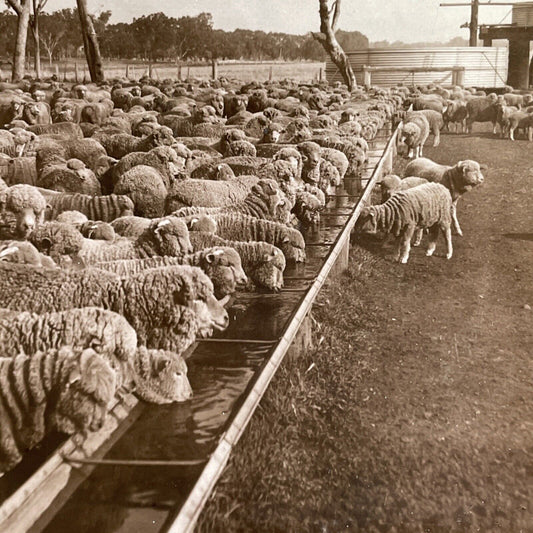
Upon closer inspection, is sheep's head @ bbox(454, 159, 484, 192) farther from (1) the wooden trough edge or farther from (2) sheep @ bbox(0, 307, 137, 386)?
(2) sheep @ bbox(0, 307, 137, 386)

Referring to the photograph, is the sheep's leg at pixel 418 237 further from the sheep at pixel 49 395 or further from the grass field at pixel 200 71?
the grass field at pixel 200 71

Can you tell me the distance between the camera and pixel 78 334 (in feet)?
13.4

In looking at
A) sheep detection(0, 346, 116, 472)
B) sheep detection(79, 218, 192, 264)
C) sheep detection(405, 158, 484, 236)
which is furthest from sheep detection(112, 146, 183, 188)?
sheep detection(0, 346, 116, 472)

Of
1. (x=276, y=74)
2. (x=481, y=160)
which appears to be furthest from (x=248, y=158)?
(x=276, y=74)

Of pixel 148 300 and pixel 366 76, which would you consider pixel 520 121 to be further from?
pixel 148 300

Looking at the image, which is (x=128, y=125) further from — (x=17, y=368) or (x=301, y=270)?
(x=17, y=368)

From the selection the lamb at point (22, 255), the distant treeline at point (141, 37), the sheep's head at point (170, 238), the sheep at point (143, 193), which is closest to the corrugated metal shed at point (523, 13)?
the distant treeline at point (141, 37)

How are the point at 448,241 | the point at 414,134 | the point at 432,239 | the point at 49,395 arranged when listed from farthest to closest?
the point at 414,134 → the point at 432,239 → the point at 448,241 → the point at 49,395

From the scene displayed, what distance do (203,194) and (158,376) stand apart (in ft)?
15.1

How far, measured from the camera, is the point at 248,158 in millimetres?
10727

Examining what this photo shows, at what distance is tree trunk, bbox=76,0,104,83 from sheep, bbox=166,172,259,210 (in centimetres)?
2398

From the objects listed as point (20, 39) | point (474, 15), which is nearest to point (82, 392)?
point (20, 39)

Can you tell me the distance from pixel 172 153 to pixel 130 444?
6.55 m

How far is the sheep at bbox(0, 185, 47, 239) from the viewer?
6773mm
